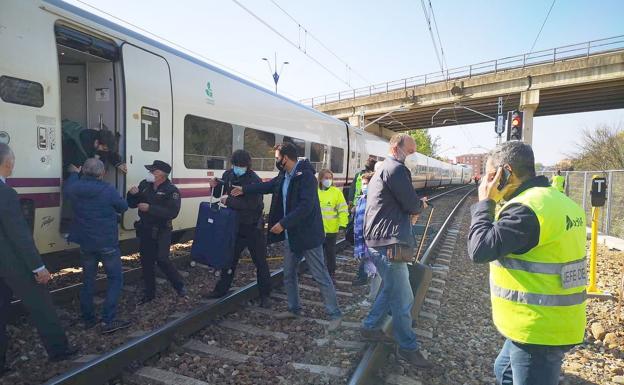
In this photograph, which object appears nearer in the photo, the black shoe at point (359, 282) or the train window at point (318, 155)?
the black shoe at point (359, 282)

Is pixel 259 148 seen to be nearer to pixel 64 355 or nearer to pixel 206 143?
pixel 206 143

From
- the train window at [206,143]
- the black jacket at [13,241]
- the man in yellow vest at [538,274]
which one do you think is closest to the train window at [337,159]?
the train window at [206,143]

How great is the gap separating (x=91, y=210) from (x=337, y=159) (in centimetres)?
1059

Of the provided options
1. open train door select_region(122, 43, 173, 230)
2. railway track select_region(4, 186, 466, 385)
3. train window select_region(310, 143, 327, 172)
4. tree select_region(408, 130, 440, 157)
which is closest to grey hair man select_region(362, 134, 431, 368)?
railway track select_region(4, 186, 466, 385)

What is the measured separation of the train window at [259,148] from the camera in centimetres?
803

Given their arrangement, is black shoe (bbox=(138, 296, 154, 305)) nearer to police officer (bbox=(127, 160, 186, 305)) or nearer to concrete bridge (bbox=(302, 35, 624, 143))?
police officer (bbox=(127, 160, 186, 305))

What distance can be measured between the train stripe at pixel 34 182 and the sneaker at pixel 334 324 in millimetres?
3387

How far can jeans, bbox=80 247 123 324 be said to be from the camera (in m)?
4.28

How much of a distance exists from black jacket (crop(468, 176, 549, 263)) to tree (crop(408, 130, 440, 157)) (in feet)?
181

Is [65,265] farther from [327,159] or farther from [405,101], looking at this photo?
[405,101]

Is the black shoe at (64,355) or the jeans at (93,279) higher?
the jeans at (93,279)

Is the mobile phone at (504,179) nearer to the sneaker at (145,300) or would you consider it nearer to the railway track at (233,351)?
the railway track at (233,351)

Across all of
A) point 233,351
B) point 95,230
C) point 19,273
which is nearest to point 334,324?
point 233,351

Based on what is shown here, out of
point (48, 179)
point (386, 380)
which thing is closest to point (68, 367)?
point (48, 179)
